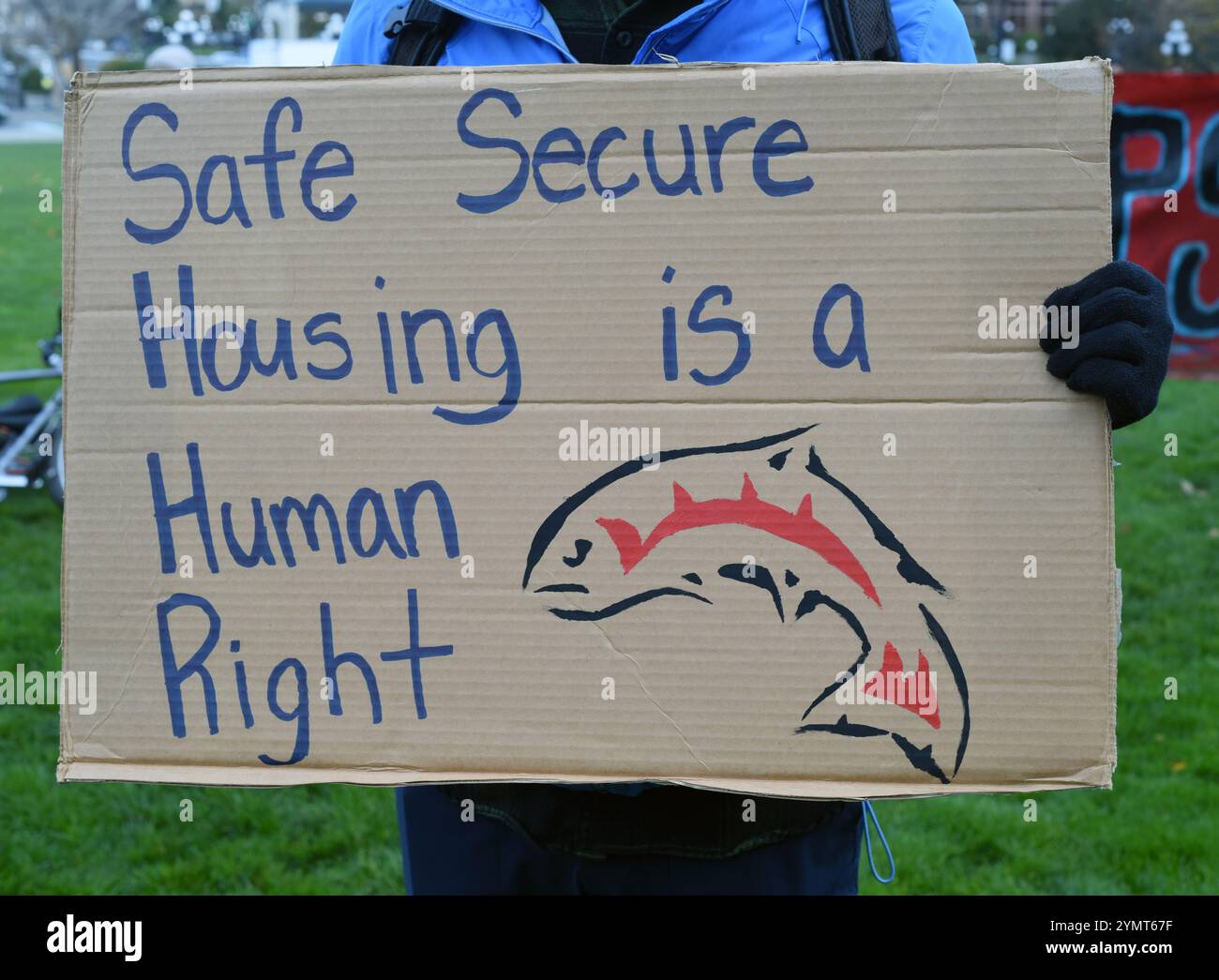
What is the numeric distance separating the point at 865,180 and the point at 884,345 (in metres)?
0.20

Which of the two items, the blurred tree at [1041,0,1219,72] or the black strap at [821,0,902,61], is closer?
the black strap at [821,0,902,61]

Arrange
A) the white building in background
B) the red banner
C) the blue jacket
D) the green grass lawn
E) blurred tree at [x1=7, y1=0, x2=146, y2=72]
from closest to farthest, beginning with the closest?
the blue jacket
the green grass lawn
the red banner
the white building in background
blurred tree at [x1=7, y1=0, x2=146, y2=72]

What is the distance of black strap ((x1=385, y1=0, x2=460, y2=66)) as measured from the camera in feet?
5.53

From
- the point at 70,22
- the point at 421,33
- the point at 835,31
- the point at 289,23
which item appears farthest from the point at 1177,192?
the point at 289,23

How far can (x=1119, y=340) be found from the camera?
1.41 meters

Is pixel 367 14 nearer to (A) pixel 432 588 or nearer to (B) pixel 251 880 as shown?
(A) pixel 432 588

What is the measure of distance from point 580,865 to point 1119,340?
3.17ft

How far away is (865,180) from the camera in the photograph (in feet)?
4.96

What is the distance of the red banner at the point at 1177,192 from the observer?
646cm

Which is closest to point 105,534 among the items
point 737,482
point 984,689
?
point 737,482
